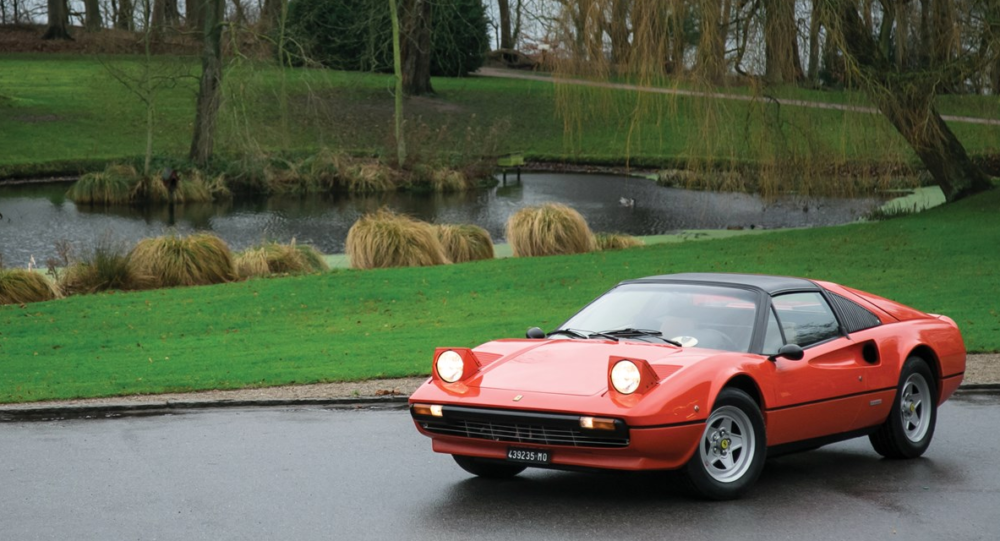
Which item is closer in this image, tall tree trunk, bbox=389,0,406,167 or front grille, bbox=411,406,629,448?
front grille, bbox=411,406,629,448

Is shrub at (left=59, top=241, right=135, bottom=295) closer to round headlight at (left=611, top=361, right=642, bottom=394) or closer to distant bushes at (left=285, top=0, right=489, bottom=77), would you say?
round headlight at (left=611, top=361, right=642, bottom=394)

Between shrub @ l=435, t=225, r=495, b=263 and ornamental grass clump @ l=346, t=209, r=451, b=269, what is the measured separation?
0.46 m

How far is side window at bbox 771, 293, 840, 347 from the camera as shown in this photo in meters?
7.97

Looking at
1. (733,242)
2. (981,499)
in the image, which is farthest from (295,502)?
(733,242)

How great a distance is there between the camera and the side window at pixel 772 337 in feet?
25.2

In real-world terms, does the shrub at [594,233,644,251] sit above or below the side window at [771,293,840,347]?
below

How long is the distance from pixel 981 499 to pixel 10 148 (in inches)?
1849

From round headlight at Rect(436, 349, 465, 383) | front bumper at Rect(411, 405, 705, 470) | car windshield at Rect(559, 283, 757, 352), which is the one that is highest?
car windshield at Rect(559, 283, 757, 352)

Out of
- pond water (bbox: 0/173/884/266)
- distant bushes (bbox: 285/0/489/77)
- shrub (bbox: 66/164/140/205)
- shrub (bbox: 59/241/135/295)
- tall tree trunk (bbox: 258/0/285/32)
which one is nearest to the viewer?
shrub (bbox: 59/241/135/295)

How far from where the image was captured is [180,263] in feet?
72.5

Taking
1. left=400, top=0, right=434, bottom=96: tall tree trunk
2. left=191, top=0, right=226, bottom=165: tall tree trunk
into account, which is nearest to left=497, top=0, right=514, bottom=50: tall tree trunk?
left=400, top=0, right=434, bottom=96: tall tree trunk

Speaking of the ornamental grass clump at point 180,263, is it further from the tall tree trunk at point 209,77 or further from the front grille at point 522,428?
the tall tree trunk at point 209,77

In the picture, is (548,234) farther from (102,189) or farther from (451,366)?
(102,189)

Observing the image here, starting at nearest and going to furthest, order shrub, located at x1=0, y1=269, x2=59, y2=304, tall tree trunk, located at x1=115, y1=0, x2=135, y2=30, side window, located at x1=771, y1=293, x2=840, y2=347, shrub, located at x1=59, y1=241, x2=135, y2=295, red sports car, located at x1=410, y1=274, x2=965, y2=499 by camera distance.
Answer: red sports car, located at x1=410, y1=274, x2=965, y2=499, side window, located at x1=771, y1=293, x2=840, y2=347, shrub, located at x1=0, y1=269, x2=59, y2=304, shrub, located at x1=59, y1=241, x2=135, y2=295, tall tree trunk, located at x1=115, y1=0, x2=135, y2=30
